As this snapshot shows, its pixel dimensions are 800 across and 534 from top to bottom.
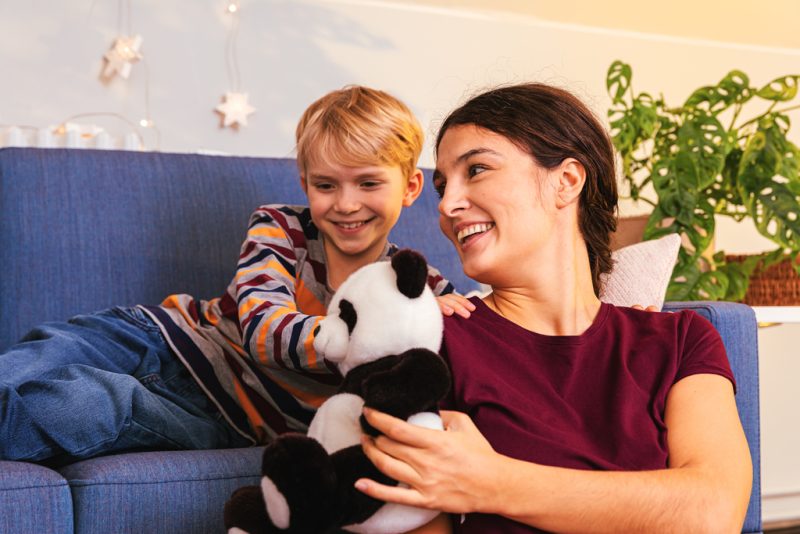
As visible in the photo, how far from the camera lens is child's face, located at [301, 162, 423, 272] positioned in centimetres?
162

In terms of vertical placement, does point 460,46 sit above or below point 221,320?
above

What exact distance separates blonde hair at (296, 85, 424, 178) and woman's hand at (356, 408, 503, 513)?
0.79 m

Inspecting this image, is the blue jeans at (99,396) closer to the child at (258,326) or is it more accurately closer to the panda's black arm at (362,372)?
the child at (258,326)

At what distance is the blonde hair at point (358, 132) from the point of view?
1.60 metres

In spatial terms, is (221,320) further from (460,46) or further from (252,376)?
(460,46)

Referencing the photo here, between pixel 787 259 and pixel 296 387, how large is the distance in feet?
5.82

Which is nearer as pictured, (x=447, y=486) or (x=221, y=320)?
(x=447, y=486)

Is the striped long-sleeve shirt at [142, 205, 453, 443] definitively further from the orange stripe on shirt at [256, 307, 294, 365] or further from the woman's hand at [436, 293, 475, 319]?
the woman's hand at [436, 293, 475, 319]

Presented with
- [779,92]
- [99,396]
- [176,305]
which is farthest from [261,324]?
[779,92]

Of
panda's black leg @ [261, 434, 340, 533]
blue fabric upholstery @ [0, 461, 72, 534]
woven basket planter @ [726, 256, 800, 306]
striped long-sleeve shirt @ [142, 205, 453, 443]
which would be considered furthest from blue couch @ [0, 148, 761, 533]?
woven basket planter @ [726, 256, 800, 306]

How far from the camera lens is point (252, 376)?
1610mm

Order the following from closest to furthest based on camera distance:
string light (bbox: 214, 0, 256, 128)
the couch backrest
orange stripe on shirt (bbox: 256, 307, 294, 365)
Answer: orange stripe on shirt (bbox: 256, 307, 294, 365)
the couch backrest
string light (bbox: 214, 0, 256, 128)

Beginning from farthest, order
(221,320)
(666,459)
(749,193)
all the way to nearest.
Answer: (749,193)
(221,320)
(666,459)

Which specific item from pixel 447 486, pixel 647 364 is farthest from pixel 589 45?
pixel 447 486
